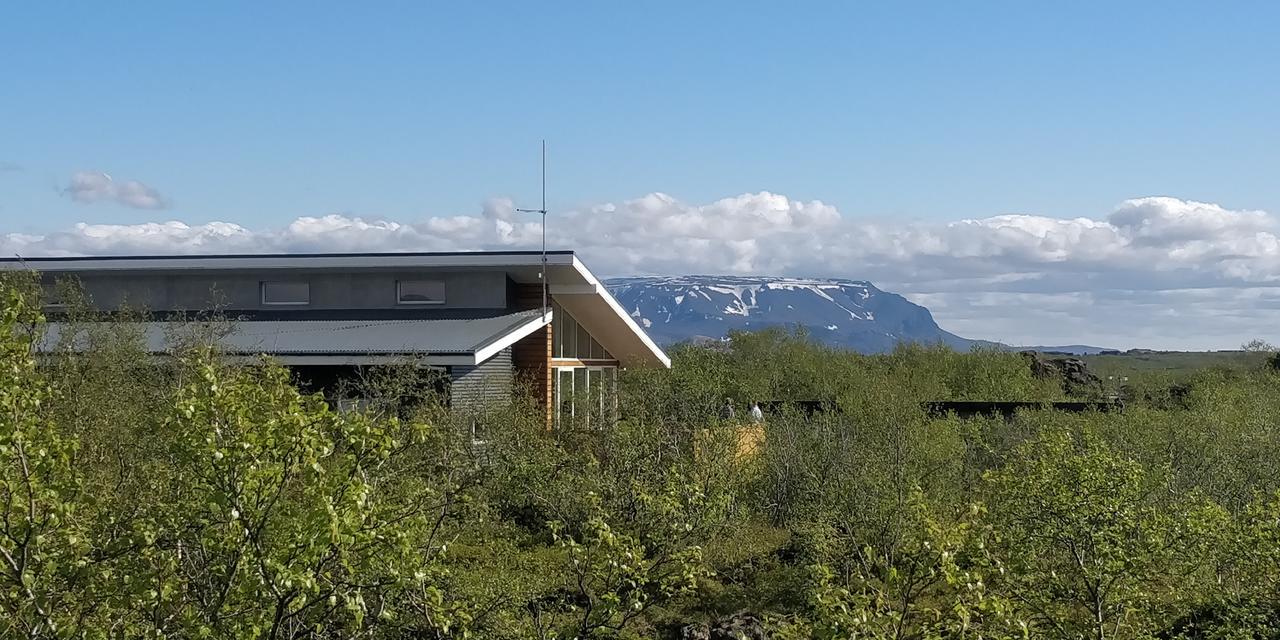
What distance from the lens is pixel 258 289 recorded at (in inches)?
1169

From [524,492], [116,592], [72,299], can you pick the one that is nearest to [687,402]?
[524,492]

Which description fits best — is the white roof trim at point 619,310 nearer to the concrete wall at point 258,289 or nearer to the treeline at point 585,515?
the concrete wall at point 258,289

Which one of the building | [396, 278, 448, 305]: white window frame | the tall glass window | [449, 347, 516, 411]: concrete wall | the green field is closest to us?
[449, 347, 516, 411]: concrete wall

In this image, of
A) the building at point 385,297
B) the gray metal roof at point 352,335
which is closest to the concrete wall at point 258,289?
the building at point 385,297

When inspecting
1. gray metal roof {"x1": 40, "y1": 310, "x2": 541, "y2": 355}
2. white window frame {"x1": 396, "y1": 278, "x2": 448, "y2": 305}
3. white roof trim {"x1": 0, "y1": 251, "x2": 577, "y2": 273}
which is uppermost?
white roof trim {"x1": 0, "y1": 251, "x2": 577, "y2": 273}

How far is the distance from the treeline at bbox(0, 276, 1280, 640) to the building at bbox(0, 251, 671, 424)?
2335 mm

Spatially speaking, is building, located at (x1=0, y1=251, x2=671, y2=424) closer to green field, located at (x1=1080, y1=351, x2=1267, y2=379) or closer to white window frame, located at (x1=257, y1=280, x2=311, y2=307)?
white window frame, located at (x1=257, y1=280, x2=311, y2=307)

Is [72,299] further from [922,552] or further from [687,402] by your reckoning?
[922,552]

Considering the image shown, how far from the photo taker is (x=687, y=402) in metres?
23.0

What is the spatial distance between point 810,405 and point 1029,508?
68.1 ft

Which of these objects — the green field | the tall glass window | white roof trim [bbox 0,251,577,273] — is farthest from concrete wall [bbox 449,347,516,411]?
the green field

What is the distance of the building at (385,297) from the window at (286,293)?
2cm

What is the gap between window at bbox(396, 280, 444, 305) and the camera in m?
28.7

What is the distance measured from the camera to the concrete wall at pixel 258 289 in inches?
1119
